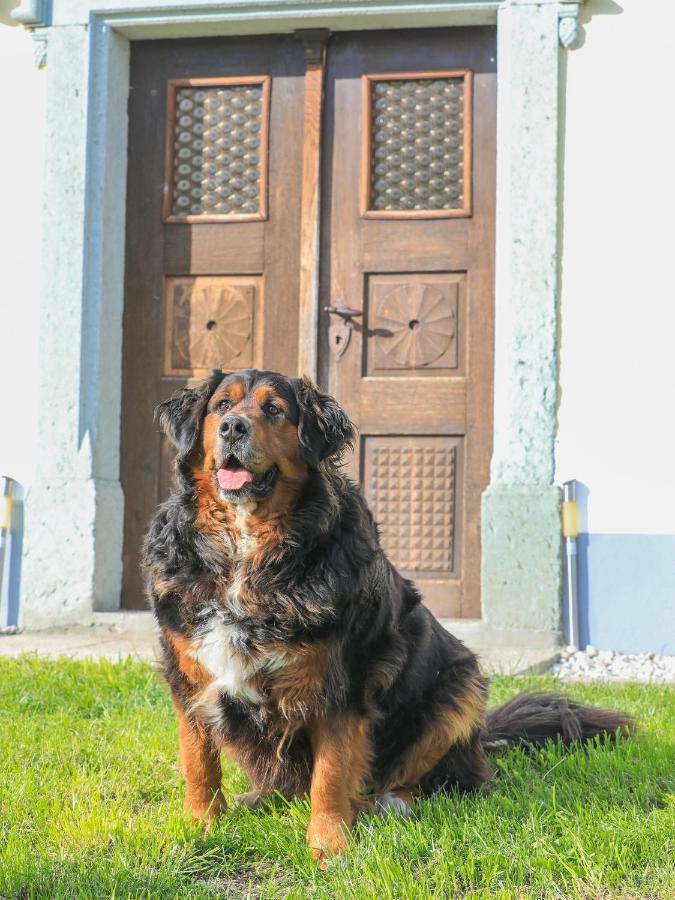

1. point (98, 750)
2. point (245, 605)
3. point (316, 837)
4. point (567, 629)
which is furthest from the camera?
point (567, 629)

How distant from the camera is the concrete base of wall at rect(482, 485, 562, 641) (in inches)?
227

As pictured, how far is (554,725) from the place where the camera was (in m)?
3.48

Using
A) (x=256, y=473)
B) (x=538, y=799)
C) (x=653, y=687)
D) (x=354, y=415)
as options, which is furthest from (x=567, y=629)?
(x=256, y=473)

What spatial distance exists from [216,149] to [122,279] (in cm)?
103

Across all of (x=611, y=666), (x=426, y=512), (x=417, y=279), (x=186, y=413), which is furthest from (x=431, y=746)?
(x=417, y=279)

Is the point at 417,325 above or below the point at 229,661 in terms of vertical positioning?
above

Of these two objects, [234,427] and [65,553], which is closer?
[234,427]

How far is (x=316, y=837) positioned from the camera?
2.64 m

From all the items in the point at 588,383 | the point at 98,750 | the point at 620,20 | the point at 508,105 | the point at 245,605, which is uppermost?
the point at 620,20

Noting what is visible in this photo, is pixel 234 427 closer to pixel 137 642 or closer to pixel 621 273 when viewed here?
pixel 137 642

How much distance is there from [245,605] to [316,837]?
631mm

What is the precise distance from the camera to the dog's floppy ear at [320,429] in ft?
9.87

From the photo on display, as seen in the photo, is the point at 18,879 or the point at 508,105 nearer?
the point at 18,879

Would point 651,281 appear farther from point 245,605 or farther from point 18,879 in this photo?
point 18,879
